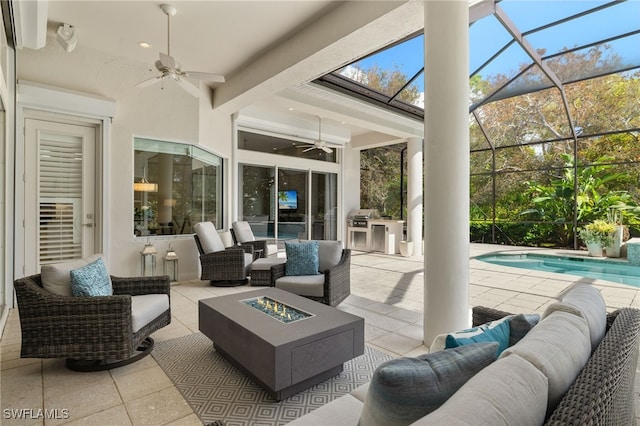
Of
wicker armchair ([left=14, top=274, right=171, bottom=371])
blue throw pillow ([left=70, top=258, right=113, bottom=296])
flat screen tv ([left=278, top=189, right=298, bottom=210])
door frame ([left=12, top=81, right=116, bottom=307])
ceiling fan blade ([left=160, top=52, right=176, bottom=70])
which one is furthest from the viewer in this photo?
flat screen tv ([left=278, top=189, right=298, bottom=210])

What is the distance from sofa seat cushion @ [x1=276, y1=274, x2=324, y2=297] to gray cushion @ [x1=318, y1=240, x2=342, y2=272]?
29 cm

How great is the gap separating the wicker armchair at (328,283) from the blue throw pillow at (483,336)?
255cm

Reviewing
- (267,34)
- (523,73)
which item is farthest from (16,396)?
(523,73)

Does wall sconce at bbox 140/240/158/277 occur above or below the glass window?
below

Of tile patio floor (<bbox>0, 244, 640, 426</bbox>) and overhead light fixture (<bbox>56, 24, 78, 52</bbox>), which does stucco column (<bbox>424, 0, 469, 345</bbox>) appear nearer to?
tile patio floor (<bbox>0, 244, 640, 426</bbox>)

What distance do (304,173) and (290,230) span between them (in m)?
1.65

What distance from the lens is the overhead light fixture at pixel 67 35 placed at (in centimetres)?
398

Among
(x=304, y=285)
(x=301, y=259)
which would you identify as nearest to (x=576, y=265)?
(x=301, y=259)

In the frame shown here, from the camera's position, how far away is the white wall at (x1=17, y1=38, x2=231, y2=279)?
4.46 metres

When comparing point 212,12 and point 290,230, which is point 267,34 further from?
point 290,230

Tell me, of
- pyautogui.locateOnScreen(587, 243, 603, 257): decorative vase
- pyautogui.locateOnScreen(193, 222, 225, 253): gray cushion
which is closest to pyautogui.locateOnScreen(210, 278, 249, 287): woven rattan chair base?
pyautogui.locateOnScreen(193, 222, 225, 253): gray cushion

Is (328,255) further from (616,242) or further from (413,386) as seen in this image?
(616,242)

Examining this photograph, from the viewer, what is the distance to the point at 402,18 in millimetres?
3236

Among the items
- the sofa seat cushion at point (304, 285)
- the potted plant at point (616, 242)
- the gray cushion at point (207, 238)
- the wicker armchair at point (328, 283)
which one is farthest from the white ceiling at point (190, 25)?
the potted plant at point (616, 242)
